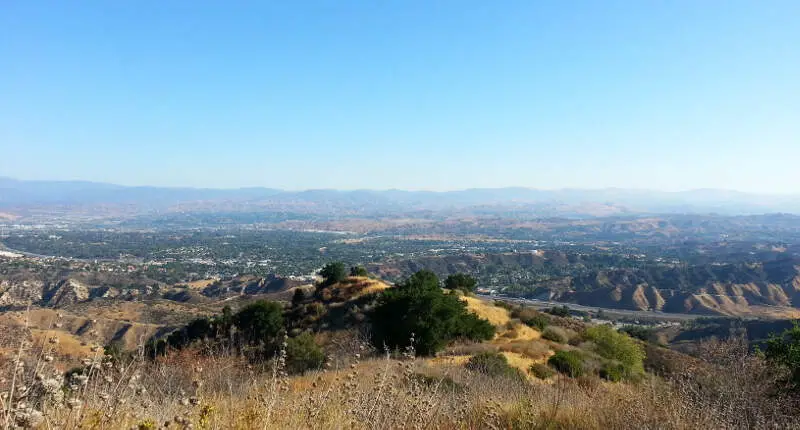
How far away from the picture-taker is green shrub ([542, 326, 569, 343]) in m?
23.6

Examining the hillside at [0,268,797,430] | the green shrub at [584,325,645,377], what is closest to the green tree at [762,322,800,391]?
the hillside at [0,268,797,430]

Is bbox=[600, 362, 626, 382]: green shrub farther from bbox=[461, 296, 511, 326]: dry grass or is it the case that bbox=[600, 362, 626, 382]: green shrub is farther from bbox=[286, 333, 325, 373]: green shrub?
bbox=[286, 333, 325, 373]: green shrub

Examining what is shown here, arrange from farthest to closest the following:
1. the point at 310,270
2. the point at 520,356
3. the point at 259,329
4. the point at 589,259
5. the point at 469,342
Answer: the point at 589,259
the point at 310,270
the point at 259,329
the point at 469,342
the point at 520,356

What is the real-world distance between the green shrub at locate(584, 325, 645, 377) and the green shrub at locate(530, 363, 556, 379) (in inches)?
301

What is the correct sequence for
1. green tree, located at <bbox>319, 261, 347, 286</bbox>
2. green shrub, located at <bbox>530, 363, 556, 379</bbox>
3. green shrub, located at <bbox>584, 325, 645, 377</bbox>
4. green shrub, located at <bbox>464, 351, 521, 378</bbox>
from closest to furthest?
green shrub, located at <bbox>464, 351, 521, 378</bbox>, green shrub, located at <bbox>530, 363, 556, 379</bbox>, green shrub, located at <bbox>584, 325, 645, 377</bbox>, green tree, located at <bbox>319, 261, 347, 286</bbox>

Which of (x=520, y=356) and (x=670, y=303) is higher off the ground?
(x=520, y=356)

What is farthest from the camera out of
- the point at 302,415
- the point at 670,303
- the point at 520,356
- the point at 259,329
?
the point at 670,303

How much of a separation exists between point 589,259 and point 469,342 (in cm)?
11309

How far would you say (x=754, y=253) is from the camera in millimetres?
125188

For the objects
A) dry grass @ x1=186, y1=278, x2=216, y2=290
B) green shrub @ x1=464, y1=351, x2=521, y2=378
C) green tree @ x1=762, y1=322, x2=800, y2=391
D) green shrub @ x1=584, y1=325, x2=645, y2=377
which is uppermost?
green tree @ x1=762, y1=322, x2=800, y2=391

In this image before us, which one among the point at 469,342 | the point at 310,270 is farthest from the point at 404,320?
the point at 310,270

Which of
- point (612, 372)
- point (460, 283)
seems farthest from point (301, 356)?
point (460, 283)

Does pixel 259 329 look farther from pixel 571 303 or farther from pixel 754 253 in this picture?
pixel 754 253

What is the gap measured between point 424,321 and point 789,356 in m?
11.8
